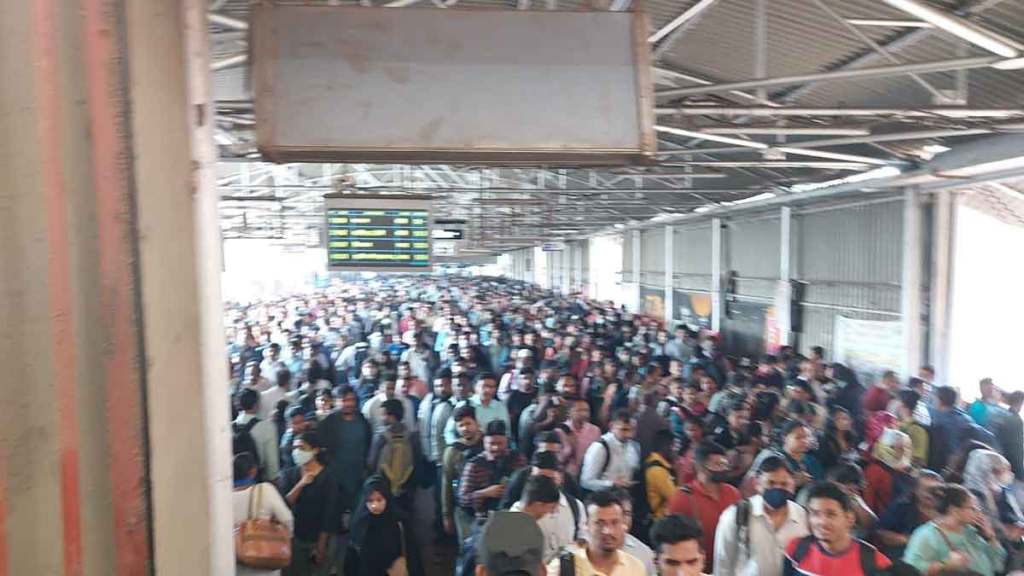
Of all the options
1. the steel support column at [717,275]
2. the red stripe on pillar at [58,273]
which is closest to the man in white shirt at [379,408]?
the red stripe on pillar at [58,273]

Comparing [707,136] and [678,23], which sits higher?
[678,23]

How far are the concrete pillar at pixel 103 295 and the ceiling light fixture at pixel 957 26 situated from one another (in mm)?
3963

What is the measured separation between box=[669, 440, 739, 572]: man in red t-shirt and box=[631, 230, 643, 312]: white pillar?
19997mm

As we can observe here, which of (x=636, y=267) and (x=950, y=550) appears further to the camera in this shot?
(x=636, y=267)

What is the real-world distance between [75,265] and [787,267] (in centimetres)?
1334

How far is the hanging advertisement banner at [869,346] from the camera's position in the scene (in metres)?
10.2

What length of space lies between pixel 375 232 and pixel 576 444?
14.4 ft

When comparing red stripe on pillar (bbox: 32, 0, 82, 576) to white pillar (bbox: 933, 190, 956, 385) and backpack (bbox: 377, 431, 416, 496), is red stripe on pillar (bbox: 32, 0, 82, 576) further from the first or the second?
white pillar (bbox: 933, 190, 956, 385)

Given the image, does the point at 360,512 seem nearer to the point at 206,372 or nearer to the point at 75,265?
the point at 206,372

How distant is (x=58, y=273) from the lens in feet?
5.31

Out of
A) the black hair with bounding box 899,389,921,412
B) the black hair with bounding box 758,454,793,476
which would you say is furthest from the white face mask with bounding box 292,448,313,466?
the black hair with bounding box 899,389,921,412

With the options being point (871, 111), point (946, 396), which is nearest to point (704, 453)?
point (871, 111)

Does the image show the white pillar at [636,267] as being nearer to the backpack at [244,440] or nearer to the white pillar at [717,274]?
the white pillar at [717,274]

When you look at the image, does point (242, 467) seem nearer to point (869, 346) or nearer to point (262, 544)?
point (262, 544)
